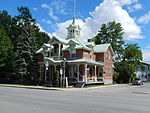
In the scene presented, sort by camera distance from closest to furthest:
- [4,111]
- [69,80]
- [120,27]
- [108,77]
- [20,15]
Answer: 1. [4,111]
2. [69,80]
3. [108,77]
4. [120,27]
5. [20,15]

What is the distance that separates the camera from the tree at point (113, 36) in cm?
5153

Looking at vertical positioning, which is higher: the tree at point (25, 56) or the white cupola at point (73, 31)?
the white cupola at point (73, 31)

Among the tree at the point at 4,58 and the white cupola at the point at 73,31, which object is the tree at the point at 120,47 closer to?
the white cupola at the point at 73,31

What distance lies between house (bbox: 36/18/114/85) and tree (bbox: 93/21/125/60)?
35.4 ft

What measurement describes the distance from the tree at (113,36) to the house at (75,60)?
1079 centimetres

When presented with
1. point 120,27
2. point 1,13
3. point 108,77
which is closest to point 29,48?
point 108,77

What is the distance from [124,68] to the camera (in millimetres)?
47219

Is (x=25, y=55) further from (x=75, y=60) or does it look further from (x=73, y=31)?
(x=73, y=31)

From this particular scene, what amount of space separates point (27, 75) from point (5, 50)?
939 centimetres

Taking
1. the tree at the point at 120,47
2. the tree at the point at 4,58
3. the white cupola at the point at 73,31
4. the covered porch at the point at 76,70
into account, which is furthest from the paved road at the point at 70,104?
the tree at the point at 120,47

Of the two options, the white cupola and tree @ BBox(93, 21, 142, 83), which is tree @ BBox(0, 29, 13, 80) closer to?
the white cupola

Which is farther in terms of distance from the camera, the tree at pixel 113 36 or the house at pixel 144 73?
the house at pixel 144 73

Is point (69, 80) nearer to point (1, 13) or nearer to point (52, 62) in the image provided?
point (52, 62)

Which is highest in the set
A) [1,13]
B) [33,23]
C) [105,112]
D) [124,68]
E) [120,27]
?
[1,13]
